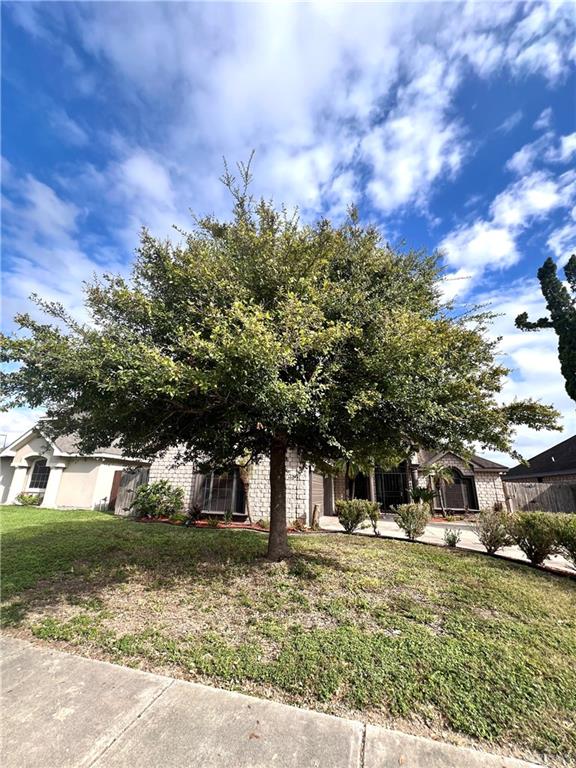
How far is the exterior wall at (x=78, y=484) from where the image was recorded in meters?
17.6

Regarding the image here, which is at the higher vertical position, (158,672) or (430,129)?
(430,129)

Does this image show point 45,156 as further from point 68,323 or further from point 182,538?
point 182,538

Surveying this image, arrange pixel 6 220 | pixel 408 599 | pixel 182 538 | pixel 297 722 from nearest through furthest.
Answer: pixel 297 722 < pixel 408 599 < pixel 6 220 < pixel 182 538

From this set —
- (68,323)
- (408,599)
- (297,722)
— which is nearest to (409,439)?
(408,599)

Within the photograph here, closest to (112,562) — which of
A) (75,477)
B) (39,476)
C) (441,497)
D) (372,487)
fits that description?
(75,477)

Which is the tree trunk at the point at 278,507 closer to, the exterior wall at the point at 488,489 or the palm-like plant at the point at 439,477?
the palm-like plant at the point at 439,477

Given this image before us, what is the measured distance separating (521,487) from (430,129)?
17.6m

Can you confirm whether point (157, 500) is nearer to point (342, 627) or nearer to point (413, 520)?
point (413, 520)

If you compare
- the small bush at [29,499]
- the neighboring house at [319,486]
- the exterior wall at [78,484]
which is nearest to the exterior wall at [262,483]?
the neighboring house at [319,486]

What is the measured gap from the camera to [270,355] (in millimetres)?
4660

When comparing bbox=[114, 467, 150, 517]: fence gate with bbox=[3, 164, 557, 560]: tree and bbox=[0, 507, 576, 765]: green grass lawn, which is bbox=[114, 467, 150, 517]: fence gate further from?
bbox=[3, 164, 557, 560]: tree

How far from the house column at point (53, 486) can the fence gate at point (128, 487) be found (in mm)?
4090

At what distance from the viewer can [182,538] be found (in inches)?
391

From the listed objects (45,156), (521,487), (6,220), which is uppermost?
(45,156)
